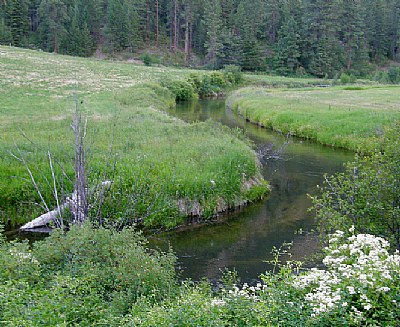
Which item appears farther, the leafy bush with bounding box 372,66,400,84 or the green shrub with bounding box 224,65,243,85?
the leafy bush with bounding box 372,66,400,84

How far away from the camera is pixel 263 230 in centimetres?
1733

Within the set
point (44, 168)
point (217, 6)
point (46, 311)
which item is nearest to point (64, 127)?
point (44, 168)

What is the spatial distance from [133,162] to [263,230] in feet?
20.2

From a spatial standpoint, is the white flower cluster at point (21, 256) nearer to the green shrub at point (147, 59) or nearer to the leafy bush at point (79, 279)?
the leafy bush at point (79, 279)

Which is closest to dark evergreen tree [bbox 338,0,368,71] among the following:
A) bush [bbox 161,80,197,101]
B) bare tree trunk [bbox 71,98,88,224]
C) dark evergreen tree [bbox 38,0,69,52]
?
bush [bbox 161,80,197,101]

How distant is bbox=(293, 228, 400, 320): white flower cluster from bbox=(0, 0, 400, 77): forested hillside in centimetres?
9191

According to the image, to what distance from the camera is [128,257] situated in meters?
10.1

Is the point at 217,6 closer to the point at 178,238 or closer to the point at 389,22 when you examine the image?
the point at 389,22

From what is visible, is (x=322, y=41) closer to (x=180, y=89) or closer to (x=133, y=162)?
(x=180, y=89)

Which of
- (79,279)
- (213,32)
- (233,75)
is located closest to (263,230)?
(79,279)

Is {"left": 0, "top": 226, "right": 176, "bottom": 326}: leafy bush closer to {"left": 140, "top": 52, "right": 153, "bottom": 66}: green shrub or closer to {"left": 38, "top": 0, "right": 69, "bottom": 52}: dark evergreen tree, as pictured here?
{"left": 140, "top": 52, "right": 153, "bottom": 66}: green shrub

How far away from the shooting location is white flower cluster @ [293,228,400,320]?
23.7 feet

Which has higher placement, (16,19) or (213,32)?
(16,19)

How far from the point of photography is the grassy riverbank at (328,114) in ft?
111
